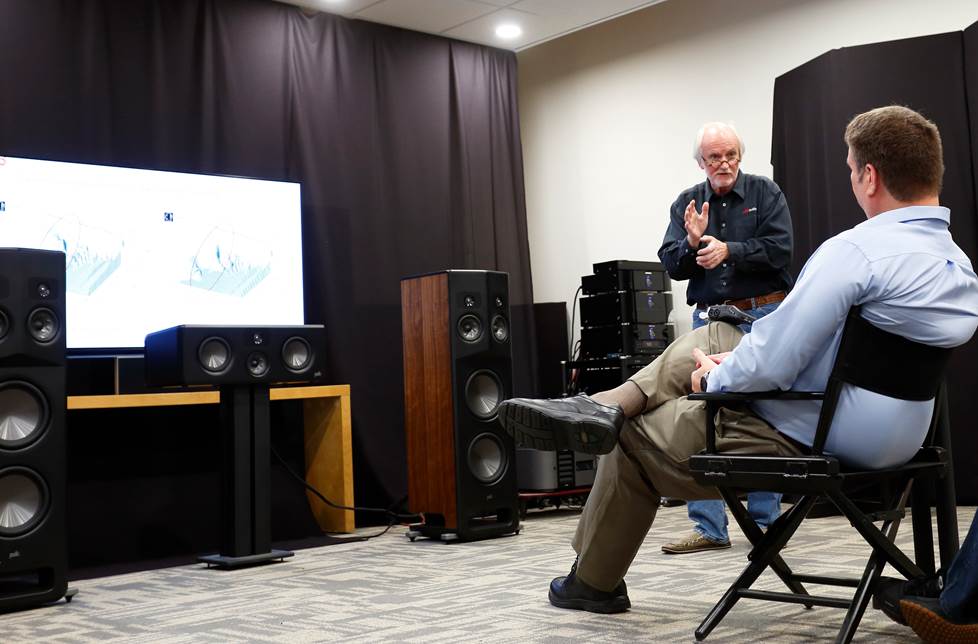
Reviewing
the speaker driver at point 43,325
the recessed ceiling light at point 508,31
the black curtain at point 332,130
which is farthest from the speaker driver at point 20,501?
the recessed ceiling light at point 508,31

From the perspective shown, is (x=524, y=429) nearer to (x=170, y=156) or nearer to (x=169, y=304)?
(x=169, y=304)

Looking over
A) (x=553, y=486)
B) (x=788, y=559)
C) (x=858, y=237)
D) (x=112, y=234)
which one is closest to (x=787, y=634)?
(x=858, y=237)

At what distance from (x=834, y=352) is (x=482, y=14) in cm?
369

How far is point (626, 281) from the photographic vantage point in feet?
16.4

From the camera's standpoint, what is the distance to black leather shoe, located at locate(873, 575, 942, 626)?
1.99 meters

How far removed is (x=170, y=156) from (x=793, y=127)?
2742mm

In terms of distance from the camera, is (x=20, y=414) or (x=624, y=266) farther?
(x=624, y=266)

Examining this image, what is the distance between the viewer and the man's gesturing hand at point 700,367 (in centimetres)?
210

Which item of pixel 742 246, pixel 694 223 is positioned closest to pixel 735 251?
pixel 742 246

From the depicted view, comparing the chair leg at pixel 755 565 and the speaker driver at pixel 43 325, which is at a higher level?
the speaker driver at pixel 43 325

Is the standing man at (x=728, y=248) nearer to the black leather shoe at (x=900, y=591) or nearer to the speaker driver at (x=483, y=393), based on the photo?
the speaker driver at (x=483, y=393)

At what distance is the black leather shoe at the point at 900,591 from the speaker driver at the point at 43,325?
2.34 meters

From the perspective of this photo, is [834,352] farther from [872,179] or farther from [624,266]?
[624,266]

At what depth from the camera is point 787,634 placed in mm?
2154
